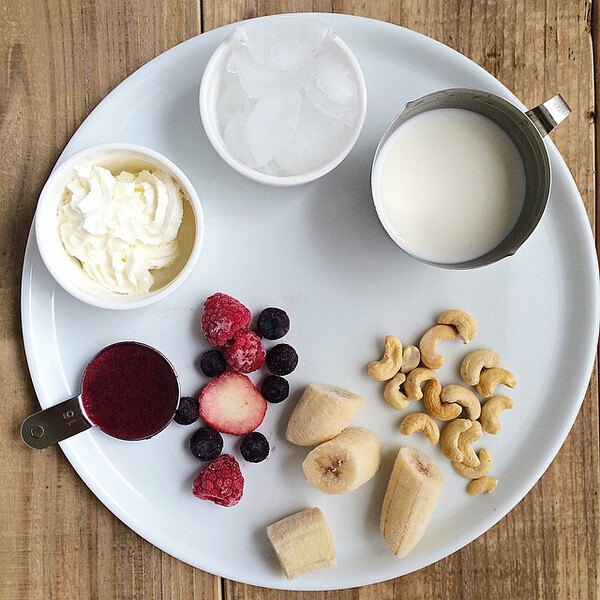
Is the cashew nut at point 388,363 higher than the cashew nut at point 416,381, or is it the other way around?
the cashew nut at point 388,363

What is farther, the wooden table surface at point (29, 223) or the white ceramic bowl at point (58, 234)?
the wooden table surface at point (29, 223)

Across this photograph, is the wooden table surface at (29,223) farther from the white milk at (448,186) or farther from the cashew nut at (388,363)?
the cashew nut at (388,363)

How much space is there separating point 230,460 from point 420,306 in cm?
39

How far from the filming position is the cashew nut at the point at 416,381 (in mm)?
1090

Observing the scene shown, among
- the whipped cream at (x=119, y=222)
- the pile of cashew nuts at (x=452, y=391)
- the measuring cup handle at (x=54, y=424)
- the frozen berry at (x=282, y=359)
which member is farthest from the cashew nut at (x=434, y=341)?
the measuring cup handle at (x=54, y=424)

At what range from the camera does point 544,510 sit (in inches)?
45.6

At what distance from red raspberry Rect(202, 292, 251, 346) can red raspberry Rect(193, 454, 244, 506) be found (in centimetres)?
19

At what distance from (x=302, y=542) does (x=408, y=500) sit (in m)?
0.18

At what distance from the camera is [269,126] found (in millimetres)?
1011

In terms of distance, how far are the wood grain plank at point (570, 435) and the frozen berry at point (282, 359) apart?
1.23ft

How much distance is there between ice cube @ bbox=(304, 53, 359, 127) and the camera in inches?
39.8

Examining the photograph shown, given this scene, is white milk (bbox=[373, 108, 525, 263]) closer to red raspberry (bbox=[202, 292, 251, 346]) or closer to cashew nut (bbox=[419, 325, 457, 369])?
cashew nut (bbox=[419, 325, 457, 369])

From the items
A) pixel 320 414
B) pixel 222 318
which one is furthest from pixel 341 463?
pixel 222 318

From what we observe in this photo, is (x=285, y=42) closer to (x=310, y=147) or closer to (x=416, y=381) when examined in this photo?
(x=310, y=147)
